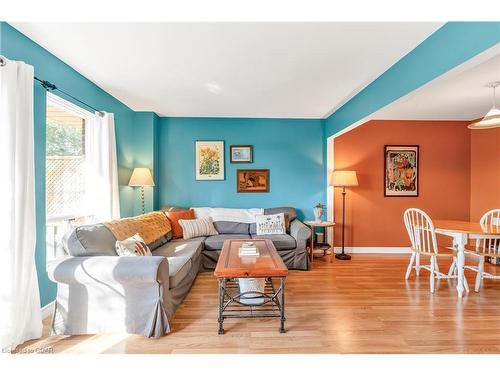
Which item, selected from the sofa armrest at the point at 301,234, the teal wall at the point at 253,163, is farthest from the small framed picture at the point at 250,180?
the sofa armrest at the point at 301,234

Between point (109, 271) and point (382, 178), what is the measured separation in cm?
452

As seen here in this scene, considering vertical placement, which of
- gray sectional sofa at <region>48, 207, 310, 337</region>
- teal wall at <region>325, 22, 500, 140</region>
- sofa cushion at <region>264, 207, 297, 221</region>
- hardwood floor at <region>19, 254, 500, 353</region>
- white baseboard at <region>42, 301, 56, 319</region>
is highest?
teal wall at <region>325, 22, 500, 140</region>

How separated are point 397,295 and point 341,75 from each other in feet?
8.21

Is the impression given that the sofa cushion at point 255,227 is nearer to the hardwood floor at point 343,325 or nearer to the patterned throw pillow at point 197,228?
the patterned throw pillow at point 197,228

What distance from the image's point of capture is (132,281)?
2039 millimetres

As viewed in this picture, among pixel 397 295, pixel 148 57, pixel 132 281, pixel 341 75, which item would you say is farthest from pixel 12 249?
pixel 397 295

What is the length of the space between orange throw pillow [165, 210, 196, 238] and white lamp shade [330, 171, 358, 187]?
2.47 m

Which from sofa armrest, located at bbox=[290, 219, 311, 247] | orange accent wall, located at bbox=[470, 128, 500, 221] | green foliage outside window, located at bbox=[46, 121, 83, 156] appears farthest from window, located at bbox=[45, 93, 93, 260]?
orange accent wall, located at bbox=[470, 128, 500, 221]

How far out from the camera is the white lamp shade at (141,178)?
3920 millimetres

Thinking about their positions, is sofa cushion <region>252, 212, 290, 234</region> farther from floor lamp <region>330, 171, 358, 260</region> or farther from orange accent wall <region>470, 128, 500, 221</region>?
orange accent wall <region>470, 128, 500, 221</region>

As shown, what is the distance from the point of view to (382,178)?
4.71 metres

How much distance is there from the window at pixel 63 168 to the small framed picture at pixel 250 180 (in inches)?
94.0

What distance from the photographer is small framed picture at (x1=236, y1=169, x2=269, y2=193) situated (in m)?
4.67
